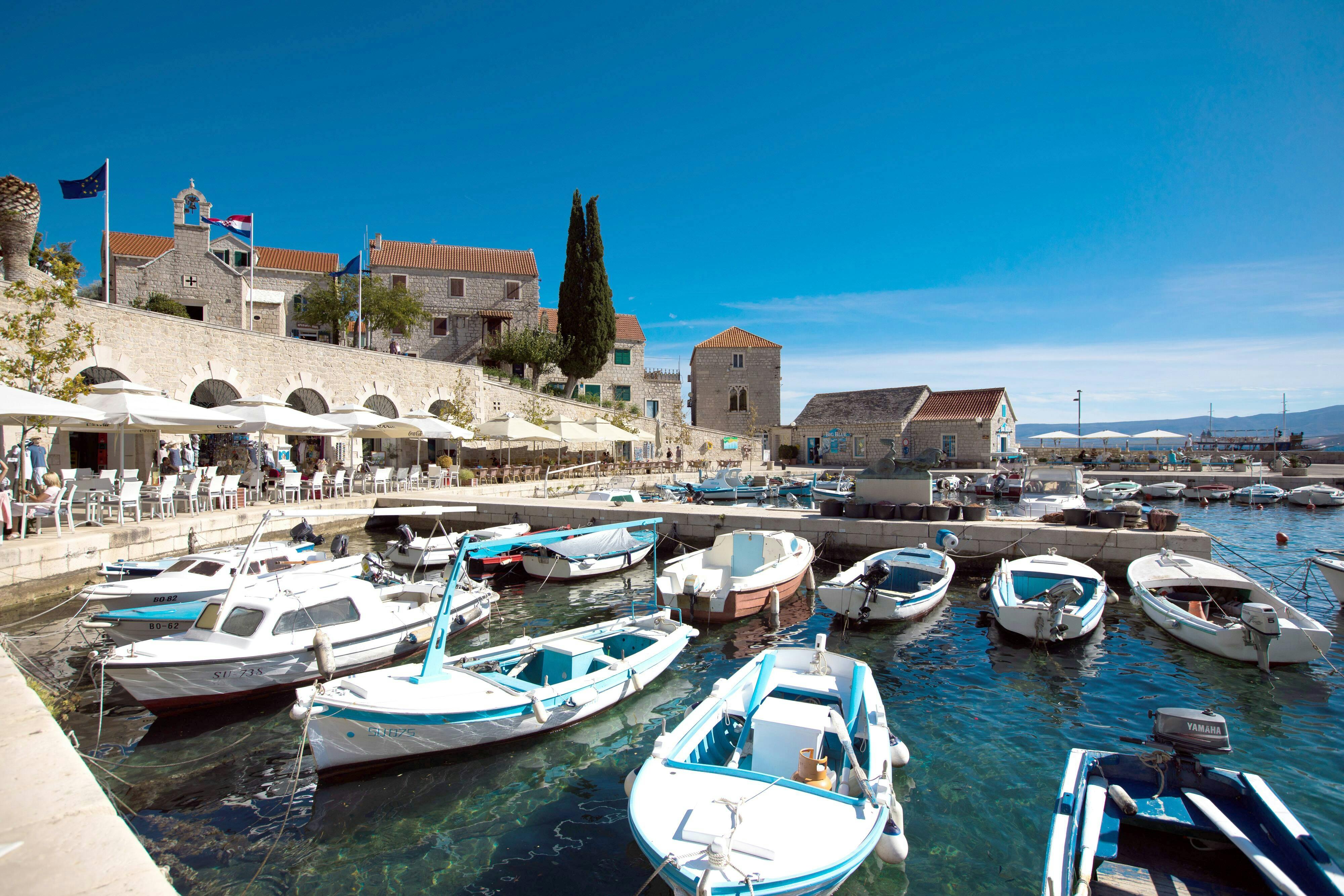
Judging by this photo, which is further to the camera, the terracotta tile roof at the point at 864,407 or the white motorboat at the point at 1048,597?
the terracotta tile roof at the point at 864,407

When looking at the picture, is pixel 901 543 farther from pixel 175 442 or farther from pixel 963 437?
pixel 963 437

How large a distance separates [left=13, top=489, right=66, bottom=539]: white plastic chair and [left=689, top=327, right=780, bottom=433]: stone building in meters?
43.1

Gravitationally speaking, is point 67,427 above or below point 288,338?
below

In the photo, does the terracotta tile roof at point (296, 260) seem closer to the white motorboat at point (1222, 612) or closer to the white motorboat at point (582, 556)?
the white motorboat at point (582, 556)

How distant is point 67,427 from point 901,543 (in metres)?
22.0

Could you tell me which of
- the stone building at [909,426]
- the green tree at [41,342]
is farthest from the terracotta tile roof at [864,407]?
the green tree at [41,342]

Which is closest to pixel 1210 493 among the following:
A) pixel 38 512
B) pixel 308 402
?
pixel 308 402

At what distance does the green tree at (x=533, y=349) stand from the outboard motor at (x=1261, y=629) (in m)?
35.3

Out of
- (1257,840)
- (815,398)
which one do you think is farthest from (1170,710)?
(815,398)

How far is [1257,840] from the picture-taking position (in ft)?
15.1

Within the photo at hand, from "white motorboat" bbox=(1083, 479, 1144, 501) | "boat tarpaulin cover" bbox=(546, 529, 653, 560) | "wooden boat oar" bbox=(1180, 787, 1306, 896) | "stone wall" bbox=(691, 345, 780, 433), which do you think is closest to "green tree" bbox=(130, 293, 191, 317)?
"boat tarpaulin cover" bbox=(546, 529, 653, 560)

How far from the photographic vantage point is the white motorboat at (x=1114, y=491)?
29719mm

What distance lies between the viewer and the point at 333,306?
37.9 meters

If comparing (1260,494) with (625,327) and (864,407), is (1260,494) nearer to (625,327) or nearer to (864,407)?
(864,407)
